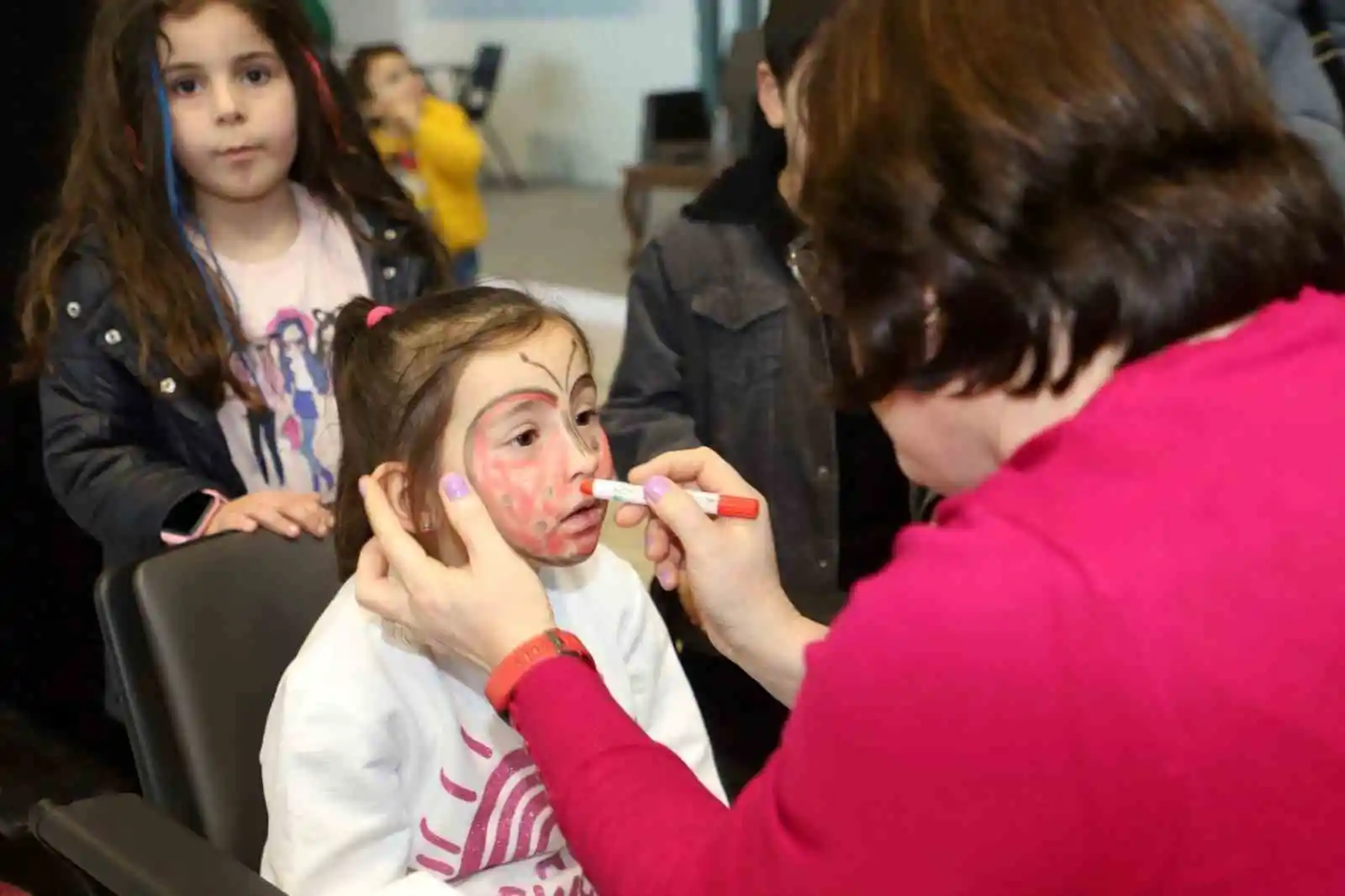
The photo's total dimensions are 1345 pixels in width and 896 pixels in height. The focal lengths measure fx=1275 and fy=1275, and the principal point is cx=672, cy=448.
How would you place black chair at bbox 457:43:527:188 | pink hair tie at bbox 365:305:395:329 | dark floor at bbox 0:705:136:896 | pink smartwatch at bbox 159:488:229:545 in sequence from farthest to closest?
1. black chair at bbox 457:43:527:188
2. dark floor at bbox 0:705:136:896
3. pink smartwatch at bbox 159:488:229:545
4. pink hair tie at bbox 365:305:395:329

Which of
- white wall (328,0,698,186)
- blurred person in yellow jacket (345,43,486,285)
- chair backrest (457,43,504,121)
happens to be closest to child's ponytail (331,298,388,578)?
blurred person in yellow jacket (345,43,486,285)

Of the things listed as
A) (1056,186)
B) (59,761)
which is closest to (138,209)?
(59,761)

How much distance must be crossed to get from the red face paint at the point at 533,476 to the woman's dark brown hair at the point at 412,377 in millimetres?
43

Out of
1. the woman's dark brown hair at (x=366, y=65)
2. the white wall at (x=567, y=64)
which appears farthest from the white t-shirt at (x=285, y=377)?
the white wall at (x=567, y=64)

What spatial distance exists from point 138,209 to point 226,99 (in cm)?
16

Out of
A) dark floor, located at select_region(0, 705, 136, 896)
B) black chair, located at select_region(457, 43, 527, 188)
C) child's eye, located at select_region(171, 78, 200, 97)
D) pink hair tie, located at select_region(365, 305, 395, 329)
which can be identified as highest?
child's eye, located at select_region(171, 78, 200, 97)

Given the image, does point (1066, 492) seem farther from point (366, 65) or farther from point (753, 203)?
point (366, 65)

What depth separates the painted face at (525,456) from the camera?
1.08 metres

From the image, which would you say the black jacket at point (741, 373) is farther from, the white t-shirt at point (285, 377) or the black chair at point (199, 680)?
the black chair at point (199, 680)

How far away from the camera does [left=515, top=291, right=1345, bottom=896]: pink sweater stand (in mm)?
589

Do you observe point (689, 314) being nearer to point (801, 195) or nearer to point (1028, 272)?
point (801, 195)

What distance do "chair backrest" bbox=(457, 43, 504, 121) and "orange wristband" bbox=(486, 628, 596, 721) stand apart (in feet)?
19.0

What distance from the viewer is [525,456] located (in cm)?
109

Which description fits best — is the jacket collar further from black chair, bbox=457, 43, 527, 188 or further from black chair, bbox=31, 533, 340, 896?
black chair, bbox=457, 43, 527, 188
